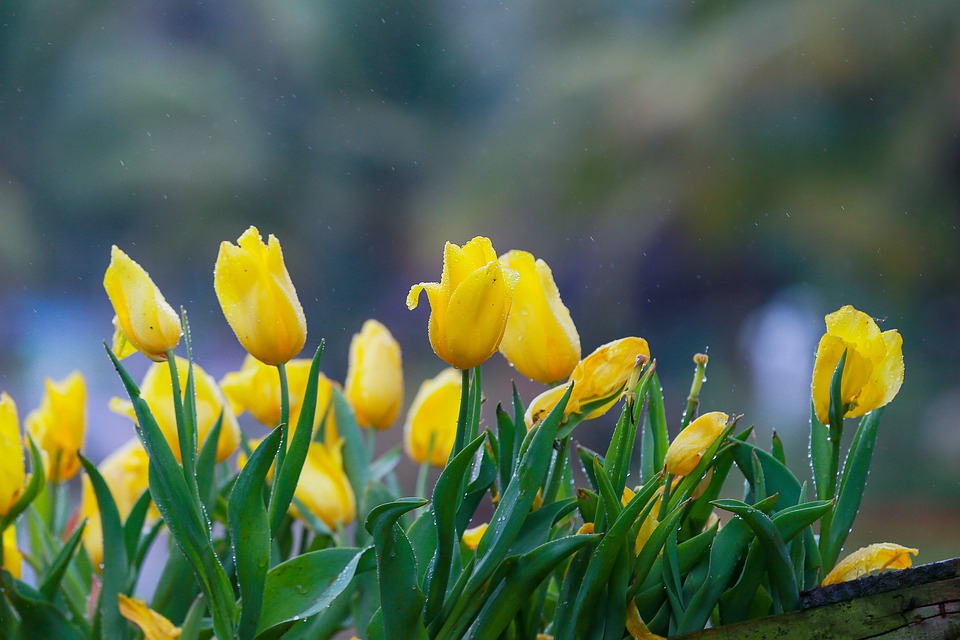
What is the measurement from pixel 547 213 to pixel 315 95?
0.97 m

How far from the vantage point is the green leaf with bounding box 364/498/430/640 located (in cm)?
27

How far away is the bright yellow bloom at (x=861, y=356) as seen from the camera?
30cm

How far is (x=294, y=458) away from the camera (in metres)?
0.30

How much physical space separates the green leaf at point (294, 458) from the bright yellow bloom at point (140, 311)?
0.17 feet

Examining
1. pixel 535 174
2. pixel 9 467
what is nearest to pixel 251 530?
pixel 9 467

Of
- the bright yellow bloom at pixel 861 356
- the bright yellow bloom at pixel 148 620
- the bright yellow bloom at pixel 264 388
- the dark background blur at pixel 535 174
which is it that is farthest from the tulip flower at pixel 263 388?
the dark background blur at pixel 535 174

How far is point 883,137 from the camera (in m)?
2.86

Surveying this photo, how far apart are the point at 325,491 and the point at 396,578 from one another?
0.16m

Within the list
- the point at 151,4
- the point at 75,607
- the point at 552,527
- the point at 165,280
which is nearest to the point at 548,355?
the point at 552,527

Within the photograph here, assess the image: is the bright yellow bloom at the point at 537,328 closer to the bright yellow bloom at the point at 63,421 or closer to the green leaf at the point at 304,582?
the green leaf at the point at 304,582

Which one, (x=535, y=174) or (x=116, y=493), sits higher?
(x=535, y=174)

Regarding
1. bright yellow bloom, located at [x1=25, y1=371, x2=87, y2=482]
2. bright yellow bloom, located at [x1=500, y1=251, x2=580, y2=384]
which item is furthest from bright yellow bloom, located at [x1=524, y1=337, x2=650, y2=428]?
bright yellow bloom, located at [x1=25, y1=371, x2=87, y2=482]

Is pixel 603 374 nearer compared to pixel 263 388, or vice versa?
pixel 603 374

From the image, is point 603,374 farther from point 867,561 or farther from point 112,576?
point 112,576
